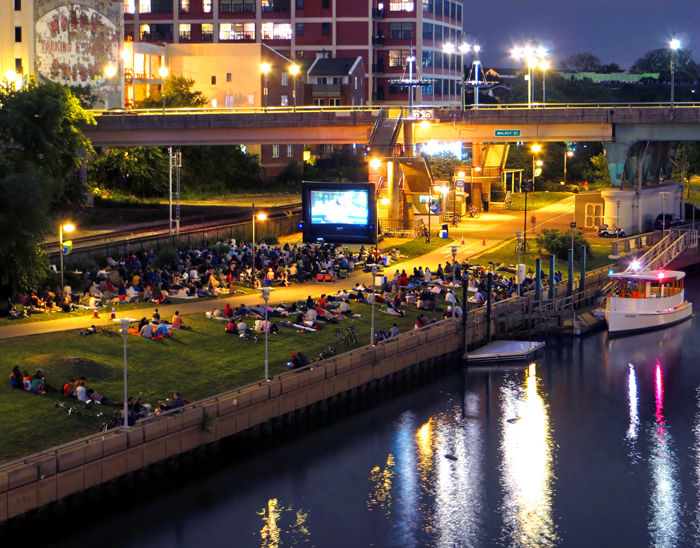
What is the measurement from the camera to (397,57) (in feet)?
446

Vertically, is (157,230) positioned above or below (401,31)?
below

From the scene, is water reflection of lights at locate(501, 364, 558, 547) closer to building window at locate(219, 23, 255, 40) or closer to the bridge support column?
the bridge support column

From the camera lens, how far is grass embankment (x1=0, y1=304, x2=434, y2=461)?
27547 mm

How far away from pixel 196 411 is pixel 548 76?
149m

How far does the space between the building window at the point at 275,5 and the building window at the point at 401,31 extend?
14.5 m

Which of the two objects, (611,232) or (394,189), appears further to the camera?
(611,232)

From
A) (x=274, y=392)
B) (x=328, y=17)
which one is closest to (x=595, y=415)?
(x=274, y=392)

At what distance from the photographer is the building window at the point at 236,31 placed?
128950 mm

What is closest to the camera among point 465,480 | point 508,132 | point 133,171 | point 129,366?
point 465,480

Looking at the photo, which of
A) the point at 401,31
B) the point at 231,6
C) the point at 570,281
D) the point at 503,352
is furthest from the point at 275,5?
Result: the point at 503,352

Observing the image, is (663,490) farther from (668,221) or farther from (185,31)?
(185,31)

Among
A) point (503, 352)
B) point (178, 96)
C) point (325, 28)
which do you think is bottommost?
point (503, 352)

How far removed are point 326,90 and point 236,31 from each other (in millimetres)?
14832

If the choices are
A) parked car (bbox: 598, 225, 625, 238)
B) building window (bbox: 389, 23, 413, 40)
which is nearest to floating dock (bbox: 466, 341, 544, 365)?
parked car (bbox: 598, 225, 625, 238)
